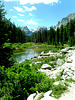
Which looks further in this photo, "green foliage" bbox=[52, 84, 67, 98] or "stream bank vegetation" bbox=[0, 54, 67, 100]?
"green foliage" bbox=[52, 84, 67, 98]

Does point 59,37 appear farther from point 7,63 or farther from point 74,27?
point 7,63

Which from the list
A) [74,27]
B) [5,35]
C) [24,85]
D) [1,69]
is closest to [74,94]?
[24,85]

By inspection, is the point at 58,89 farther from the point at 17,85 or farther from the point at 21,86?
the point at 17,85

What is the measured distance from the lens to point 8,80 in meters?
3.47

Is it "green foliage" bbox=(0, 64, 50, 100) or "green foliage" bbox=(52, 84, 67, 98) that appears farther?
"green foliage" bbox=(52, 84, 67, 98)

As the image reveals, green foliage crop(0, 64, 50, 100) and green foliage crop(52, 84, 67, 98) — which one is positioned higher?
green foliage crop(0, 64, 50, 100)

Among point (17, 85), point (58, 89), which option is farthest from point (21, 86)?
point (58, 89)

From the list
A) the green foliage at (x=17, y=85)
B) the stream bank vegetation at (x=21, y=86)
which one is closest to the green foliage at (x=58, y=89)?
the stream bank vegetation at (x=21, y=86)

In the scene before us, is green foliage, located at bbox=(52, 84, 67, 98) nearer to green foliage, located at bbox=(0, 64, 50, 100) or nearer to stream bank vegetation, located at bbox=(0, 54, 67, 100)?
stream bank vegetation, located at bbox=(0, 54, 67, 100)

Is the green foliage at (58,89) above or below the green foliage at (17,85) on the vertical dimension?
below

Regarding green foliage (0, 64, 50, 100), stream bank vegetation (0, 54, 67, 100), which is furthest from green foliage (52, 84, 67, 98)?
green foliage (0, 64, 50, 100)

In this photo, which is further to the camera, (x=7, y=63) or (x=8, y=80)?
(x=7, y=63)

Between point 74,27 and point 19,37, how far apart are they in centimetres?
5293

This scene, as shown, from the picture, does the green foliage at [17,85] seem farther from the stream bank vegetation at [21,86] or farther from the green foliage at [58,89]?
the green foliage at [58,89]
